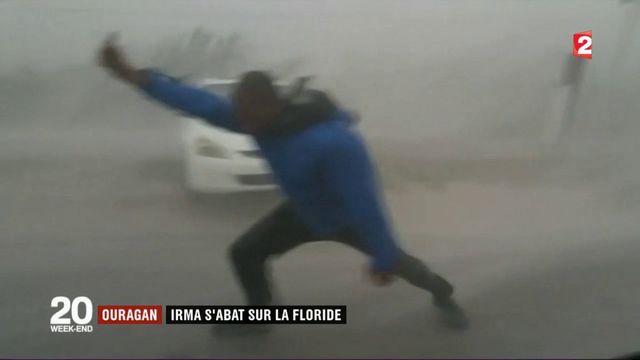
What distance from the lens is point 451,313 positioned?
214 centimetres

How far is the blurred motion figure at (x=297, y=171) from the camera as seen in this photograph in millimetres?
1973

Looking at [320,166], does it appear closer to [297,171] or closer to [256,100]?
[297,171]

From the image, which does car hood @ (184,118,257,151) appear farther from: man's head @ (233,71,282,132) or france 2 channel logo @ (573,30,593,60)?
france 2 channel logo @ (573,30,593,60)

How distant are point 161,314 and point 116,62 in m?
0.89

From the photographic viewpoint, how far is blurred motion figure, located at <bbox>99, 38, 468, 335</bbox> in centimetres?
197

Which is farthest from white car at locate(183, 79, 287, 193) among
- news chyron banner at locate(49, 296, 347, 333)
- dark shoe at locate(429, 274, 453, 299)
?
dark shoe at locate(429, 274, 453, 299)

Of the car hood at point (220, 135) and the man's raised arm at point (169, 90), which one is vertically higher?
the man's raised arm at point (169, 90)

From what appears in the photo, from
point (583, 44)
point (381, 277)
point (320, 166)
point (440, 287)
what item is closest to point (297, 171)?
point (320, 166)

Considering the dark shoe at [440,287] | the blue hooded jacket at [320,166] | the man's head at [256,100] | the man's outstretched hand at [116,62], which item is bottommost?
the dark shoe at [440,287]

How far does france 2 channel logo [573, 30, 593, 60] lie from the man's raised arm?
4.06ft

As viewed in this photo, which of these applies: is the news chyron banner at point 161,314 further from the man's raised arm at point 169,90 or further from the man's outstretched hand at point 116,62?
the man's outstretched hand at point 116,62

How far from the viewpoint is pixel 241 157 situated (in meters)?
2.00

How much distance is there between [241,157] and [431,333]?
3.08 feet

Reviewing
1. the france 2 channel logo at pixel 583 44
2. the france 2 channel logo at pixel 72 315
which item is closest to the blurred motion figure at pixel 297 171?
the france 2 channel logo at pixel 72 315
